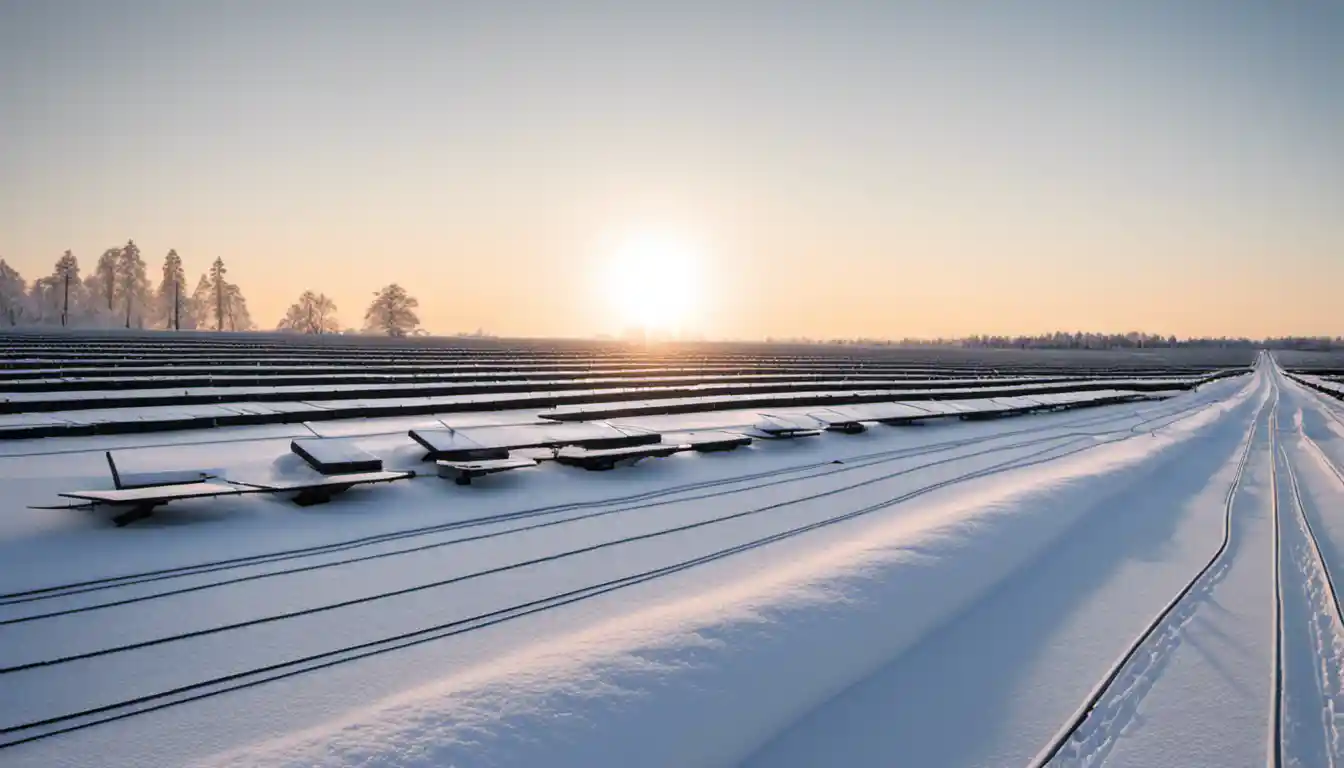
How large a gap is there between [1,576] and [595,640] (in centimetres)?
707

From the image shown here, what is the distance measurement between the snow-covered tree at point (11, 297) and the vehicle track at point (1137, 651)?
13392 centimetres

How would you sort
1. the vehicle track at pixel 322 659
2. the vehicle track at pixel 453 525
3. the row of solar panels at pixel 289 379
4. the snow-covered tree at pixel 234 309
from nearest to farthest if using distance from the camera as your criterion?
1. the vehicle track at pixel 322 659
2. the vehicle track at pixel 453 525
3. the row of solar panels at pixel 289 379
4. the snow-covered tree at pixel 234 309

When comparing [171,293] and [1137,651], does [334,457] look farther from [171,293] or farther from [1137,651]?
[171,293]

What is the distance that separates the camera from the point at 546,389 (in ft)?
105

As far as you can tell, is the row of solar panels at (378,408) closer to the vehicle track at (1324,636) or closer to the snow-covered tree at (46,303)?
the vehicle track at (1324,636)

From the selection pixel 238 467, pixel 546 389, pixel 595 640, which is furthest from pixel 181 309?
pixel 595 640

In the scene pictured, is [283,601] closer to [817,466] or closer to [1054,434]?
[817,466]

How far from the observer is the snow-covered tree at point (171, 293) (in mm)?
110375

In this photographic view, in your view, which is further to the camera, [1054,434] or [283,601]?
[1054,434]

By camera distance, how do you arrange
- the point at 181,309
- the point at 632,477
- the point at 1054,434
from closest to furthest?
the point at 632,477, the point at 1054,434, the point at 181,309

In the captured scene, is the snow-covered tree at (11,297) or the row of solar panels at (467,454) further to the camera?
the snow-covered tree at (11,297)

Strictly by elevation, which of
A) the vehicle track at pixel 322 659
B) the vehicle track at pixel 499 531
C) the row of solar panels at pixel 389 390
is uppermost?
the row of solar panels at pixel 389 390

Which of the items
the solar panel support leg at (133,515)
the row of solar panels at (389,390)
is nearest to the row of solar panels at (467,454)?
the solar panel support leg at (133,515)

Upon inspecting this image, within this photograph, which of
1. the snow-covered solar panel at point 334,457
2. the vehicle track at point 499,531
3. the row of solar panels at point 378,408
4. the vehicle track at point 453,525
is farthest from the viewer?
the row of solar panels at point 378,408
